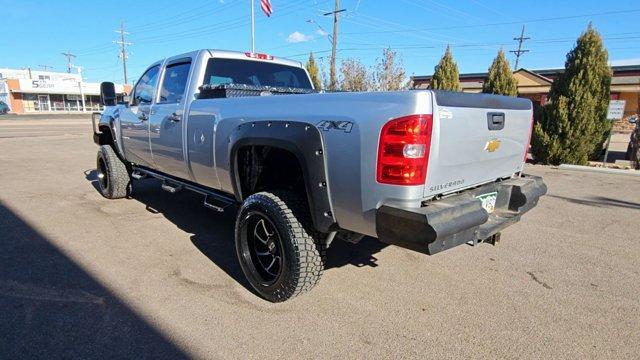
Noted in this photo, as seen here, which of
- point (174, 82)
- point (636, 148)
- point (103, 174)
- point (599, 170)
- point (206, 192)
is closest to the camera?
point (206, 192)

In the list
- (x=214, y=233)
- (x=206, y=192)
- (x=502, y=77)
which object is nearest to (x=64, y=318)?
(x=206, y=192)

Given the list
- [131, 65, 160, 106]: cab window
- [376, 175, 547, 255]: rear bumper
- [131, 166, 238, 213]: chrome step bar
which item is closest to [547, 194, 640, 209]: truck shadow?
[376, 175, 547, 255]: rear bumper

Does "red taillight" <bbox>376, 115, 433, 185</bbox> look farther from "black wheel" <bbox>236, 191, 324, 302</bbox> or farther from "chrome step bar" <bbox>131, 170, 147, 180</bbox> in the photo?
"chrome step bar" <bbox>131, 170, 147, 180</bbox>

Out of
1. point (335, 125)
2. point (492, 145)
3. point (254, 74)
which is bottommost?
point (492, 145)

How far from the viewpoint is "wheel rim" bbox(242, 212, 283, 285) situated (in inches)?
122

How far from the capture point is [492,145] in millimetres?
2949

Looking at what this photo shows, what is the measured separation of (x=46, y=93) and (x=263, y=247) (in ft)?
231

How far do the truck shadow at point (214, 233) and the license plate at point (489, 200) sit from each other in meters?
1.23

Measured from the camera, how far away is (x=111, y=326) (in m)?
2.73

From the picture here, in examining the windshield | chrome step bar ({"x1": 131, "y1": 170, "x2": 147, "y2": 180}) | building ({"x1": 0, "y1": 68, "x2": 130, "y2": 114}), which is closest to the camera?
the windshield

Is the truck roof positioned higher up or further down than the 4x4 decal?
higher up

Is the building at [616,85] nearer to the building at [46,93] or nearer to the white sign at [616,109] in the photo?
the white sign at [616,109]

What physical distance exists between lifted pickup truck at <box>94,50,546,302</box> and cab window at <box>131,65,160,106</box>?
721 mm

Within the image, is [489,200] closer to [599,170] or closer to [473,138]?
[473,138]
